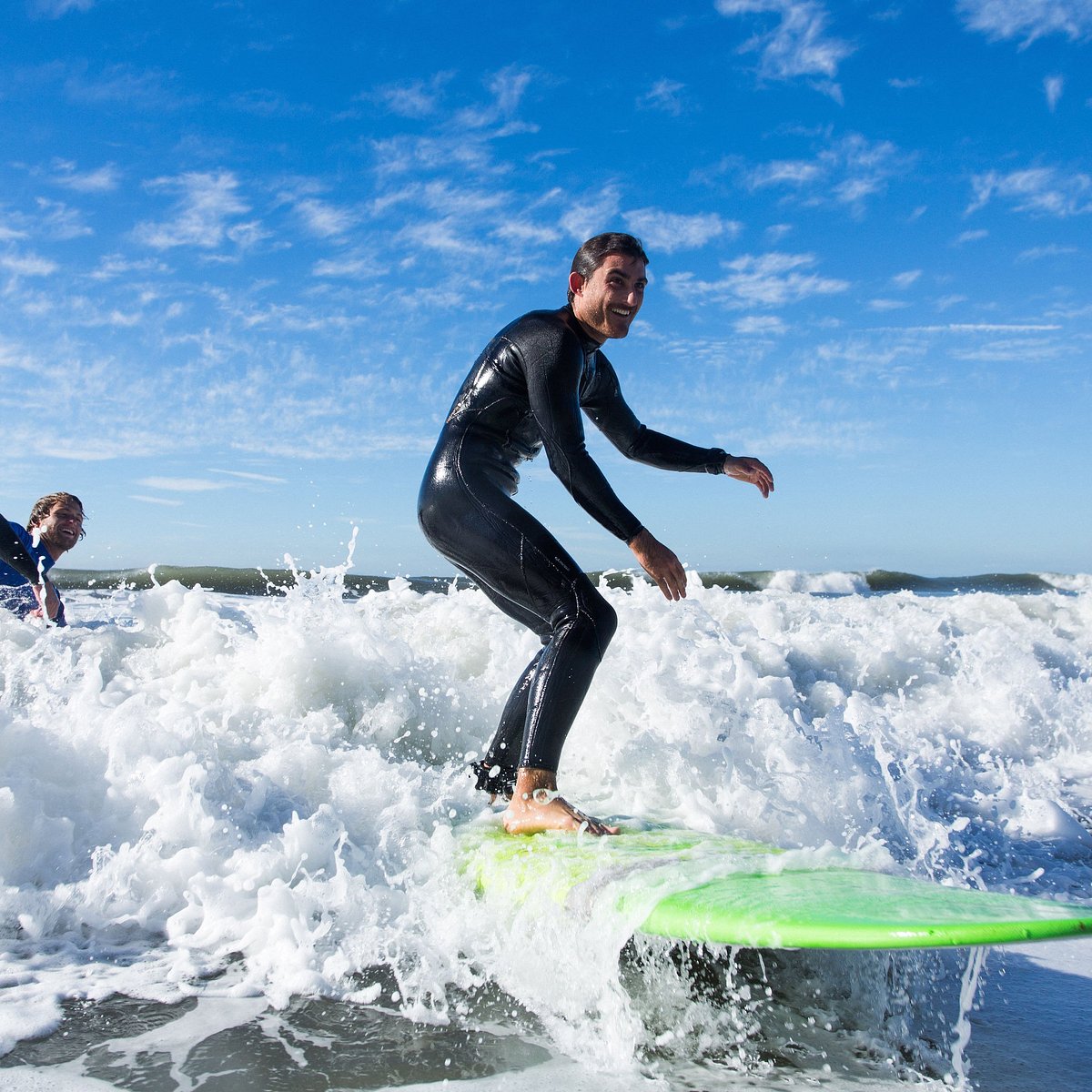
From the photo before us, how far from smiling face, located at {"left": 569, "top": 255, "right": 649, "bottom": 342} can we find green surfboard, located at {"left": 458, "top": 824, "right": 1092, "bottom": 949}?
5.32 ft

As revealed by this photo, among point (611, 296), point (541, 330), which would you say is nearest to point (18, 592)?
point (541, 330)

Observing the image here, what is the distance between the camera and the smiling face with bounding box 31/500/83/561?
5.97m

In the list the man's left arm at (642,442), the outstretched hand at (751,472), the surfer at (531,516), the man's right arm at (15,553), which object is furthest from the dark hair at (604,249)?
A: the man's right arm at (15,553)

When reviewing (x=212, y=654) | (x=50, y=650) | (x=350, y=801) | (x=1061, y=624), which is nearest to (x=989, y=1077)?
(x=350, y=801)

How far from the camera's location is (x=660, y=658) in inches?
202

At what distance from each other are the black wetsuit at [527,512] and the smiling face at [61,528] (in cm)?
385

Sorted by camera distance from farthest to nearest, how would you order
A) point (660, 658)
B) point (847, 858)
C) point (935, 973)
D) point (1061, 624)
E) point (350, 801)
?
point (1061, 624) < point (660, 658) < point (350, 801) < point (847, 858) < point (935, 973)

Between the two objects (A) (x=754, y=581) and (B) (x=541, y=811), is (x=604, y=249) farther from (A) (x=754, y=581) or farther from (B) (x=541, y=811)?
(A) (x=754, y=581)

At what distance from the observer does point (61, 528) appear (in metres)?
6.01

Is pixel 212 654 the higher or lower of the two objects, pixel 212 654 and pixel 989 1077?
the higher

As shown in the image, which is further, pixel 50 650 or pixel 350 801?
pixel 50 650

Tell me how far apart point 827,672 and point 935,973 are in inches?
202

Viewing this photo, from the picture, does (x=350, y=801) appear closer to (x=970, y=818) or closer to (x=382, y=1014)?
(x=382, y=1014)

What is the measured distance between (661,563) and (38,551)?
185 inches
